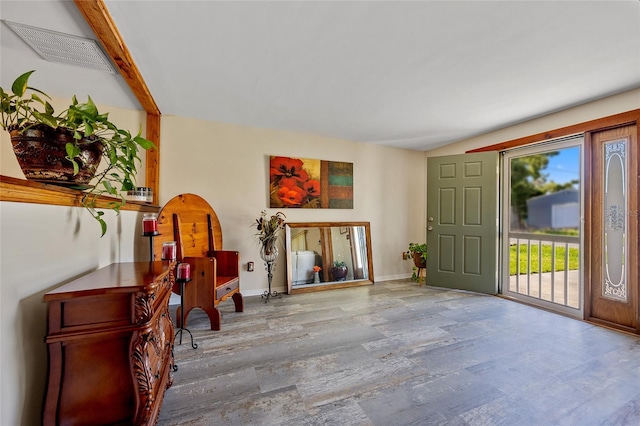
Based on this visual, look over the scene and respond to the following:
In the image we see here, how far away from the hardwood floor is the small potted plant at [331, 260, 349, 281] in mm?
1006

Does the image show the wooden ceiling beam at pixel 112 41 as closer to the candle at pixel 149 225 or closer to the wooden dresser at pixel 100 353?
the candle at pixel 149 225

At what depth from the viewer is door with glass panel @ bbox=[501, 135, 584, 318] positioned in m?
2.88

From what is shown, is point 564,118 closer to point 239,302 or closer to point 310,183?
point 310,183

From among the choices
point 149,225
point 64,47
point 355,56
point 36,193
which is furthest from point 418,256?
→ point 64,47

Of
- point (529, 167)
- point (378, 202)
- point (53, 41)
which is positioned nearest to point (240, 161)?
point (53, 41)

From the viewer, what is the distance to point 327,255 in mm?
3838

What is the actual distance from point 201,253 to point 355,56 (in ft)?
8.33

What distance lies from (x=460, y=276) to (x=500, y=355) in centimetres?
187

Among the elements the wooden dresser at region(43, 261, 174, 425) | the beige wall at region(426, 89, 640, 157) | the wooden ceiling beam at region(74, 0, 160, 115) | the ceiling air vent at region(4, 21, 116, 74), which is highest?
the ceiling air vent at region(4, 21, 116, 74)

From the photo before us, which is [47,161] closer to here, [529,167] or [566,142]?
[566,142]

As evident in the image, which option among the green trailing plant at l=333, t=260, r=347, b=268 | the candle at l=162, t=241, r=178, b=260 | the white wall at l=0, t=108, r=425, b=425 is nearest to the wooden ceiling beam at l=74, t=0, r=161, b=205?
the white wall at l=0, t=108, r=425, b=425

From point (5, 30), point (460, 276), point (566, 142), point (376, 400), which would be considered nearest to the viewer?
point (376, 400)

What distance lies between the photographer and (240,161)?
3383mm

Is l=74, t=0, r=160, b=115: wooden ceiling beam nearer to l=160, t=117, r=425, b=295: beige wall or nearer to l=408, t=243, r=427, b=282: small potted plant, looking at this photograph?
l=160, t=117, r=425, b=295: beige wall
